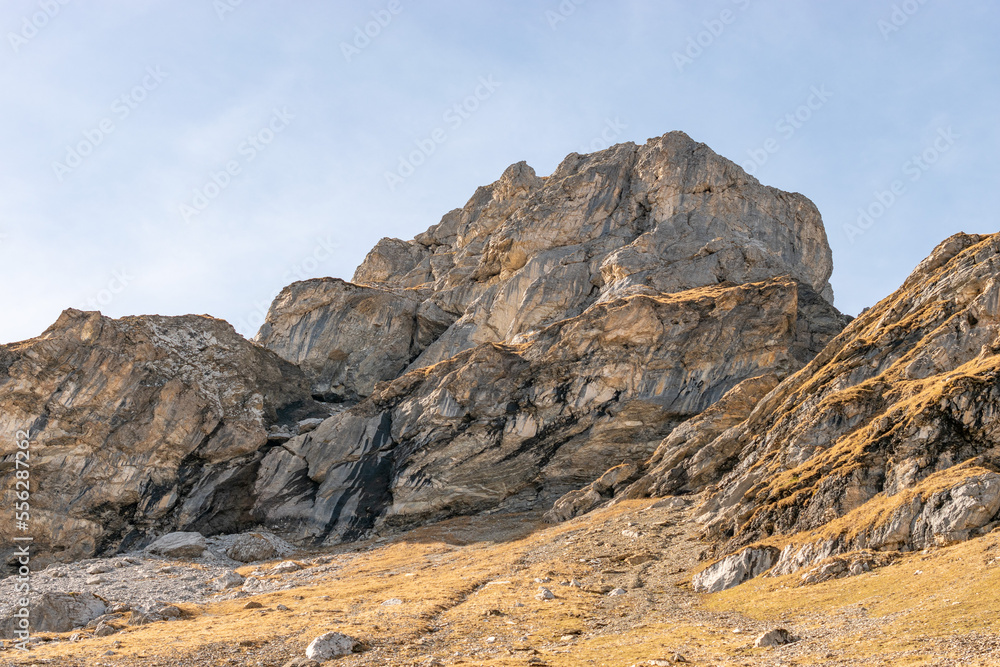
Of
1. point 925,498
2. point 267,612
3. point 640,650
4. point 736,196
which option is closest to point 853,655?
point 640,650

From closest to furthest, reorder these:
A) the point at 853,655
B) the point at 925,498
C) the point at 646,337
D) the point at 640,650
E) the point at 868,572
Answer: the point at 853,655 < the point at 640,650 < the point at 868,572 < the point at 925,498 < the point at 646,337

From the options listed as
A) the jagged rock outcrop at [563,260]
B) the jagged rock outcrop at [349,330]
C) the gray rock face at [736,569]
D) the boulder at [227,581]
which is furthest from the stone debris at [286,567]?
the jagged rock outcrop at [349,330]

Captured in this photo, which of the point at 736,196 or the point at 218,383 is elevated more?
the point at 736,196

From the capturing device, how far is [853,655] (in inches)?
1193

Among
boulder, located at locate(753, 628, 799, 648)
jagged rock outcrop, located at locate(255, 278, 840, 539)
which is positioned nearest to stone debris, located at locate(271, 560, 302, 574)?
jagged rock outcrop, located at locate(255, 278, 840, 539)

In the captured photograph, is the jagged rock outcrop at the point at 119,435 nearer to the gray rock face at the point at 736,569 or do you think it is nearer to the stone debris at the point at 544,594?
the stone debris at the point at 544,594

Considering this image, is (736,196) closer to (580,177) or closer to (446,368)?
(580,177)

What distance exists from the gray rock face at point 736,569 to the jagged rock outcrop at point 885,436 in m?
1.73

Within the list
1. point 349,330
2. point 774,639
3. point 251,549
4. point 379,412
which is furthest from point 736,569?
point 349,330

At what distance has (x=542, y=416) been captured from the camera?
108 metres

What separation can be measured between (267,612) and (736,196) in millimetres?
125927

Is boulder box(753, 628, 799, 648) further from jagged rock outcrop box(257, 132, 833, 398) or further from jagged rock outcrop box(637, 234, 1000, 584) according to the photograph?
jagged rock outcrop box(257, 132, 833, 398)

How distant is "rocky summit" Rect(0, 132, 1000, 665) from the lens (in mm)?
44625

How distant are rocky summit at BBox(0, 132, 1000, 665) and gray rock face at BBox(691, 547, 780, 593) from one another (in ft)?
0.54
